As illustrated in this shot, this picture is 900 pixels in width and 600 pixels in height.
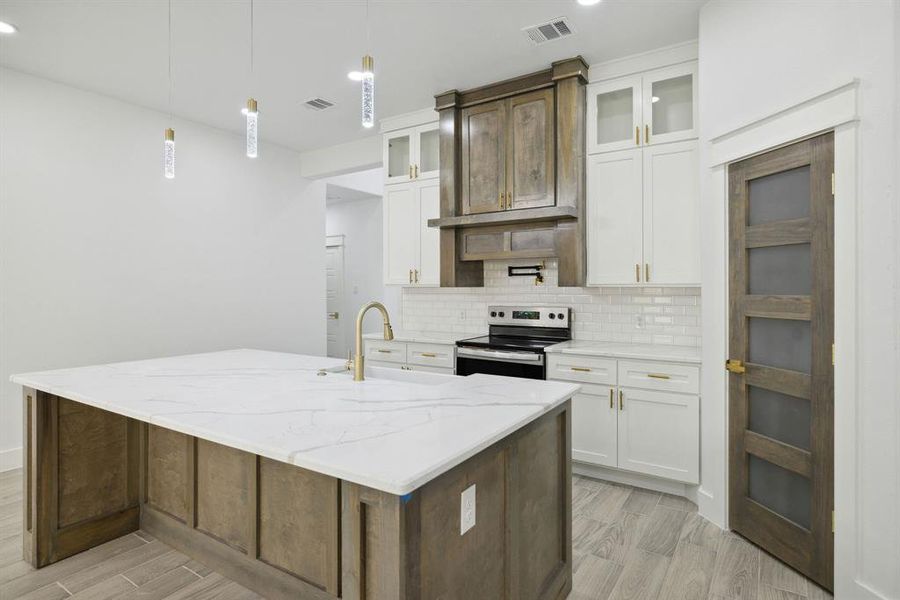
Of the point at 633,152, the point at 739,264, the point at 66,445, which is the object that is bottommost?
the point at 66,445

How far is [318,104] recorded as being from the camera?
4.41 metres

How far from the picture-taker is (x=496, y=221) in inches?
153

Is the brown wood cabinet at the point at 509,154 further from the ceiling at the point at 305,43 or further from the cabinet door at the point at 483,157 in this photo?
the ceiling at the point at 305,43

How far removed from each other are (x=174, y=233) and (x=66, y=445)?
106 inches

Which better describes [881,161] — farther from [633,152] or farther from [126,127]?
[126,127]

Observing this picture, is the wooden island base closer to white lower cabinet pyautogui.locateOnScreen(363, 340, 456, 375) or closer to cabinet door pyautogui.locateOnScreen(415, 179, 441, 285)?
white lower cabinet pyautogui.locateOnScreen(363, 340, 456, 375)

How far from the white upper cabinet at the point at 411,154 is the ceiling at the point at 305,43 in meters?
0.33

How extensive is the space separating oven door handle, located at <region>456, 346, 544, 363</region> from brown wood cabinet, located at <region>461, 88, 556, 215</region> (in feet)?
3.75

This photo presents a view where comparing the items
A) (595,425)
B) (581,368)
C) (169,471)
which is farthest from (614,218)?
(169,471)

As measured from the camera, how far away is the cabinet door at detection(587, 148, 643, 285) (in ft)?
11.5

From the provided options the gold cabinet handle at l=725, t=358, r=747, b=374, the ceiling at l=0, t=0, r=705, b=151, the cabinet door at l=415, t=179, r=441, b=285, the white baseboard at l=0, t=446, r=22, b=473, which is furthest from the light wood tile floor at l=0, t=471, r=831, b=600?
the ceiling at l=0, t=0, r=705, b=151

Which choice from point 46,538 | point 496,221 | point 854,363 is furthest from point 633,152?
point 46,538

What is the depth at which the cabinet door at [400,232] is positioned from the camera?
183 inches

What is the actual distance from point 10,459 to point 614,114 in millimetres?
5228
